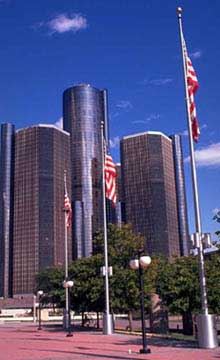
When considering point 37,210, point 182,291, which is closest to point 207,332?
point 182,291

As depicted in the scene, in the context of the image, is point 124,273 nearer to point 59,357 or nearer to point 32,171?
point 59,357

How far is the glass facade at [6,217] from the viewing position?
173 meters

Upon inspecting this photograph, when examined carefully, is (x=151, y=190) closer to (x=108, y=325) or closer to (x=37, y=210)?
(x=37, y=210)

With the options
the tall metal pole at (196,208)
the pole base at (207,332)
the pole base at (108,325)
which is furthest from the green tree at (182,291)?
the pole base at (207,332)

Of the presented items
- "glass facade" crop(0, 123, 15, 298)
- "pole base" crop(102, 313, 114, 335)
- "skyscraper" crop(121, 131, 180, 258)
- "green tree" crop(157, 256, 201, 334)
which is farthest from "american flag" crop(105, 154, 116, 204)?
"glass facade" crop(0, 123, 15, 298)

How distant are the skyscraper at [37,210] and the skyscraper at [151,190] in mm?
23506

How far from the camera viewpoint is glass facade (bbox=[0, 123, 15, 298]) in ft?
568

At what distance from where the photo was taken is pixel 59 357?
18.0 metres

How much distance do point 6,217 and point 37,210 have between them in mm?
12870

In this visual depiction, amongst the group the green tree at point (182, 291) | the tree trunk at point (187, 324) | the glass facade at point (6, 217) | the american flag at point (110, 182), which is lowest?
the tree trunk at point (187, 324)

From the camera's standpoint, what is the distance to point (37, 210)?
167 metres

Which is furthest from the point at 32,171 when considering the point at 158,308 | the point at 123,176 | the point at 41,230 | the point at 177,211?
the point at 158,308

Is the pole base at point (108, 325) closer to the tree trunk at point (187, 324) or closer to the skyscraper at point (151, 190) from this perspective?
the tree trunk at point (187, 324)

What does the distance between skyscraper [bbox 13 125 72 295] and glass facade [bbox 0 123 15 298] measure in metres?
2.77
